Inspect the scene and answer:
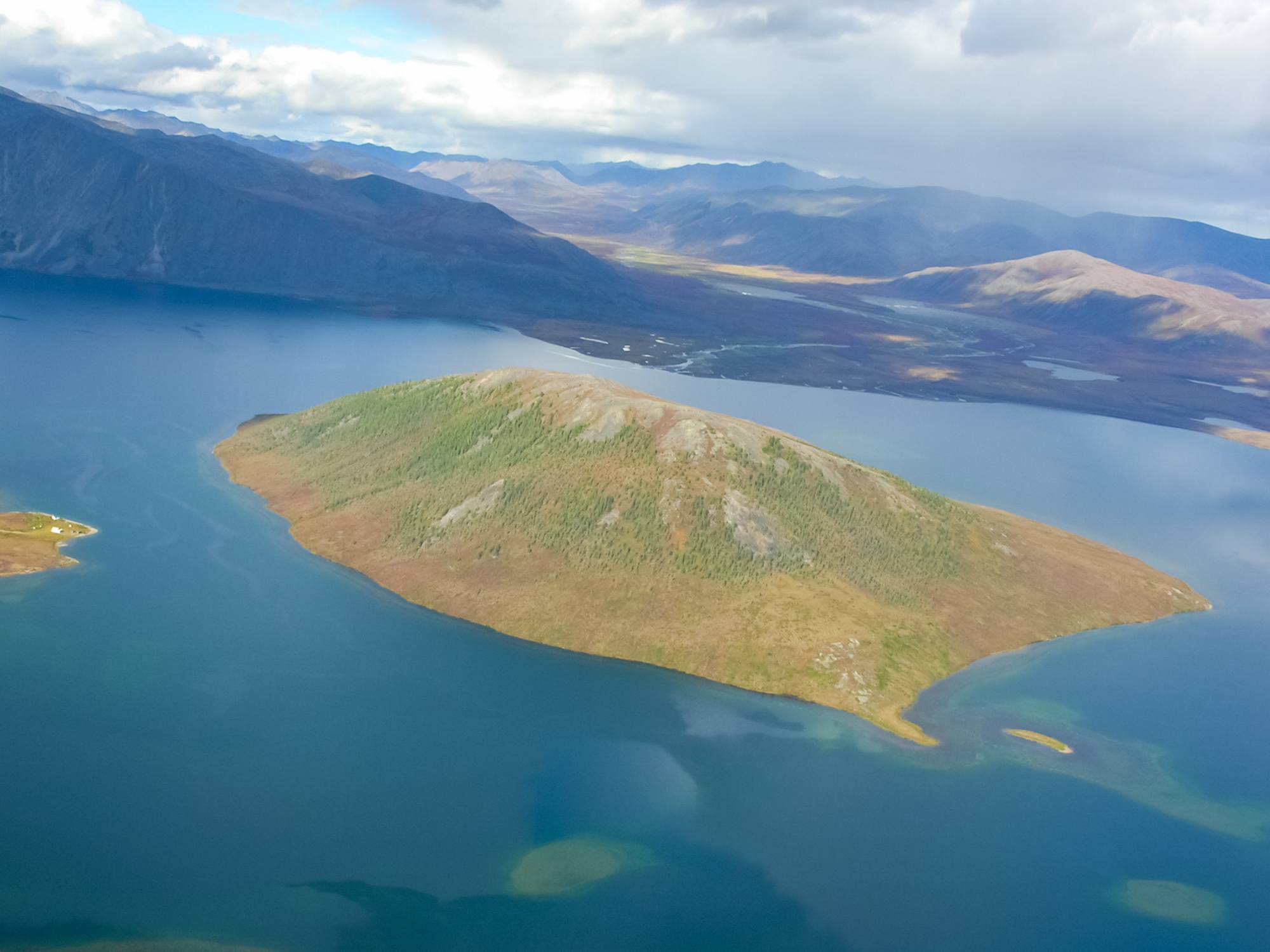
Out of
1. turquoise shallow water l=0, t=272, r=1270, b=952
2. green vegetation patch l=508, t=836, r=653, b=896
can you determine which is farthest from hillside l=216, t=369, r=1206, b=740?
green vegetation patch l=508, t=836, r=653, b=896

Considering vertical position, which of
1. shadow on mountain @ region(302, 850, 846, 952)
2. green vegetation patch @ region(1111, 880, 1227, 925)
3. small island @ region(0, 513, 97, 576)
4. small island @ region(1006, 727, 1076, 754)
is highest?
small island @ region(1006, 727, 1076, 754)

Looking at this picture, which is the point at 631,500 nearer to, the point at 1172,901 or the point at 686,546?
the point at 686,546

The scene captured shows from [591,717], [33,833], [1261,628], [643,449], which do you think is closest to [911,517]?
[643,449]

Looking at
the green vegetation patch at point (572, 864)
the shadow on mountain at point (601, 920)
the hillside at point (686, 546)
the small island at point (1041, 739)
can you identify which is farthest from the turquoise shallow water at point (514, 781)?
the hillside at point (686, 546)

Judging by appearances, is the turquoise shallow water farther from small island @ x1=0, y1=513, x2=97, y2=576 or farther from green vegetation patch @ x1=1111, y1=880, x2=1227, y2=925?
small island @ x1=0, y1=513, x2=97, y2=576

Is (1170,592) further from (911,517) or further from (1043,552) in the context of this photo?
(911,517)

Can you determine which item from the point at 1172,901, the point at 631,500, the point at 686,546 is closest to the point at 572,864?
the point at 1172,901

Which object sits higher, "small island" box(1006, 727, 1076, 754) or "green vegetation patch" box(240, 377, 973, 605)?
"green vegetation patch" box(240, 377, 973, 605)
